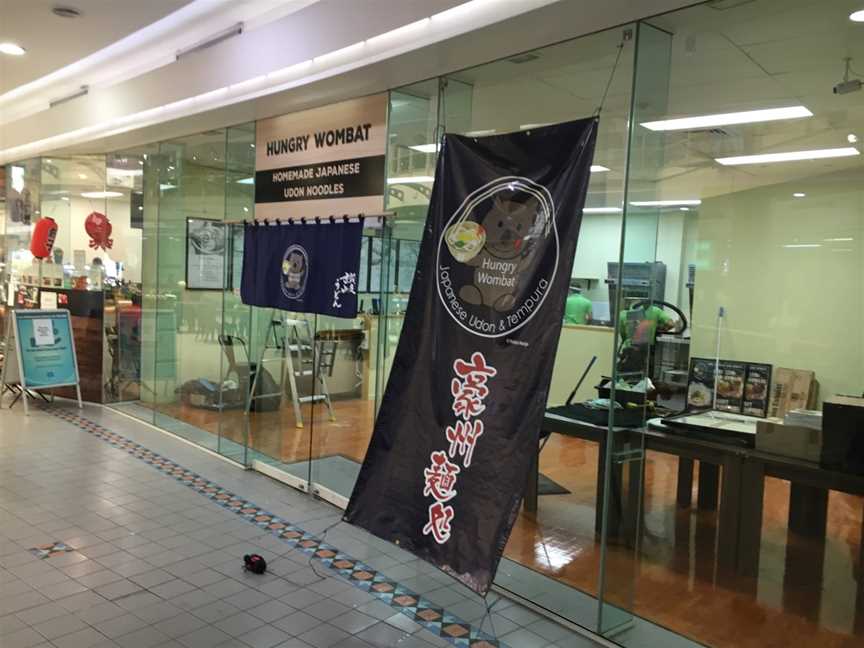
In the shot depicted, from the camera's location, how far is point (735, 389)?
14.8 ft

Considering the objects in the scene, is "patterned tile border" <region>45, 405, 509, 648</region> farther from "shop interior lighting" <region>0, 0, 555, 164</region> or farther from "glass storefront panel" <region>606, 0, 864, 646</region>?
"shop interior lighting" <region>0, 0, 555, 164</region>

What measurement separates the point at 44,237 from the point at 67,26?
356 cm

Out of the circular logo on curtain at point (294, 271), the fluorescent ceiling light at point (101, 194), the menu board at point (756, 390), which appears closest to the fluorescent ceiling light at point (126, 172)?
the fluorescent ceiling light at point (101, 194)

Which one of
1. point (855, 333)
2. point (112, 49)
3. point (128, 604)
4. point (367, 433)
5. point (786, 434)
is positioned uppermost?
point (112, 49)

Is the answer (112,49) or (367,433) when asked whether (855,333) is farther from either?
(112,49)

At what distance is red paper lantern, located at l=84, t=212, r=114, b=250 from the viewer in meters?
6.88

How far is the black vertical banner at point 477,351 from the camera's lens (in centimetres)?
263

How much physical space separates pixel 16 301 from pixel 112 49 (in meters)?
4.48

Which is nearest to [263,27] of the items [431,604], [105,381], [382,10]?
[382,10]

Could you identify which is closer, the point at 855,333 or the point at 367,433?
the point at 367,433

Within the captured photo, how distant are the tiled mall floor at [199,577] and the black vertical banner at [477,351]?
0.41 m

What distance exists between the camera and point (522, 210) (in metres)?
2.77

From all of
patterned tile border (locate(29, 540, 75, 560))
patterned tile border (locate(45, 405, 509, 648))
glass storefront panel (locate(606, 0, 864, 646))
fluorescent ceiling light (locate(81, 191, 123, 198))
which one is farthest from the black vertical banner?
fluorescent ceiling light (locate(81, 191, 123, 198))

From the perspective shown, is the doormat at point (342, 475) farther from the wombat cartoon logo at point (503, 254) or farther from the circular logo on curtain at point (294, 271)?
the wombat cartoon logo at point (503, 254)
